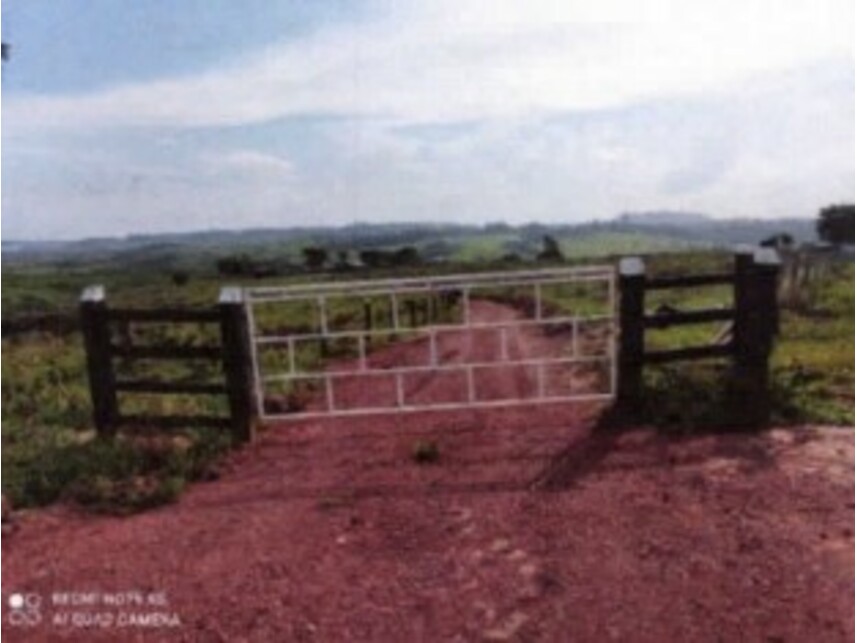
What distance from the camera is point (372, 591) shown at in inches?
203

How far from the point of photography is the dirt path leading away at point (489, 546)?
15.7 ft

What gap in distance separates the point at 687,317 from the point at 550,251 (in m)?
51.3

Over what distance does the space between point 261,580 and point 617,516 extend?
1.88 m

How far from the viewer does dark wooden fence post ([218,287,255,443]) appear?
806cm

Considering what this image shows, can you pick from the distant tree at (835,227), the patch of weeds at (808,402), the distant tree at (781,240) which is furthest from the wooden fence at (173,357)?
the distant tree at (835,227)

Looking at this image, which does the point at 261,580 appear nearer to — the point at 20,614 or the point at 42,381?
the point at 20,614

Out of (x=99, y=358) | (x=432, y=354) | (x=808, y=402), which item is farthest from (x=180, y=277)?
(x=808, y=402)

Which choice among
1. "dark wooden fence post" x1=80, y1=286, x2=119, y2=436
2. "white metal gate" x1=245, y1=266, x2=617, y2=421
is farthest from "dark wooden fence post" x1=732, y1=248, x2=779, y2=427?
"dark wooden fence post" x1=80, y1=286, x2=119, y2=436

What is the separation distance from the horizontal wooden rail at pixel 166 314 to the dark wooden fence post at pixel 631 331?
2882 mm

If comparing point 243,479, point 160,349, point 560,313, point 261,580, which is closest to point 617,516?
point 261,580

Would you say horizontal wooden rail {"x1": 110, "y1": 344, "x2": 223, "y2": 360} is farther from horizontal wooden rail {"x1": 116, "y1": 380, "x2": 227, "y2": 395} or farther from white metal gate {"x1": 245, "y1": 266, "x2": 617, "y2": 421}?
white metal gate {"x1": 245, "y1": 266, "x2": 617, "y2": 421}

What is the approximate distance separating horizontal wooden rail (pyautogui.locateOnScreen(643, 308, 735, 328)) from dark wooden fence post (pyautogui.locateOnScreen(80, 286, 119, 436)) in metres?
3.90

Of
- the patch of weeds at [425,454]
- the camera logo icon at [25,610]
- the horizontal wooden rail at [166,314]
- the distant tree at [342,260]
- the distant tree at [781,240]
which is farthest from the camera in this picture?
the distant tree at [342,260]

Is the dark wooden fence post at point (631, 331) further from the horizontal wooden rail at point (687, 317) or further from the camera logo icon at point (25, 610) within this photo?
the camera logo icon at point (25, 610)
